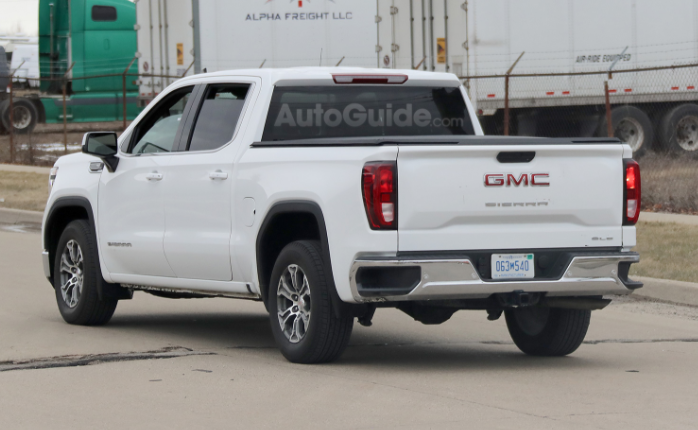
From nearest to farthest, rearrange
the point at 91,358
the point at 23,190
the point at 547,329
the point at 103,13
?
the point at 91,358, the point at 547,329, the point at 23,190, the point at 103,13

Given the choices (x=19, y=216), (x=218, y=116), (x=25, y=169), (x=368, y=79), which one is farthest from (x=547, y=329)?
(x=25, y=169)

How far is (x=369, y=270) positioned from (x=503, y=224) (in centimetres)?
86

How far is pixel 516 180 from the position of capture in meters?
7.04

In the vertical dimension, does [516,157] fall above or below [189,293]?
above

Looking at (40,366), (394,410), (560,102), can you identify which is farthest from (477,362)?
(560,102)

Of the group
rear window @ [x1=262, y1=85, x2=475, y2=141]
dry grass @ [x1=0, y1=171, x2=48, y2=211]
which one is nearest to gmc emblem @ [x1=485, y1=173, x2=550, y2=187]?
rear window @ [x1=262, y1=85, x2=475, y2=141]

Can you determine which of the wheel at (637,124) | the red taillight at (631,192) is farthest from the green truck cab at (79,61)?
the red taillight at (631,192)

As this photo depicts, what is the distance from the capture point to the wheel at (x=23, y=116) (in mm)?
30438

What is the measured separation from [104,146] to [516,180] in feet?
11.0

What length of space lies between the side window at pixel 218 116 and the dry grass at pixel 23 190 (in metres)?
11.0

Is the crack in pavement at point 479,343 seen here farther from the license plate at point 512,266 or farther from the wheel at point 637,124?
the wheel at point 637,124

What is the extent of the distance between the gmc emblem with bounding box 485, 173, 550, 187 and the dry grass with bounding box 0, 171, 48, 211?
13.0 metres

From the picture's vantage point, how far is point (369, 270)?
22.4 ft

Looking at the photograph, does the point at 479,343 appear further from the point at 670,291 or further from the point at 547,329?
the point at 670,291
